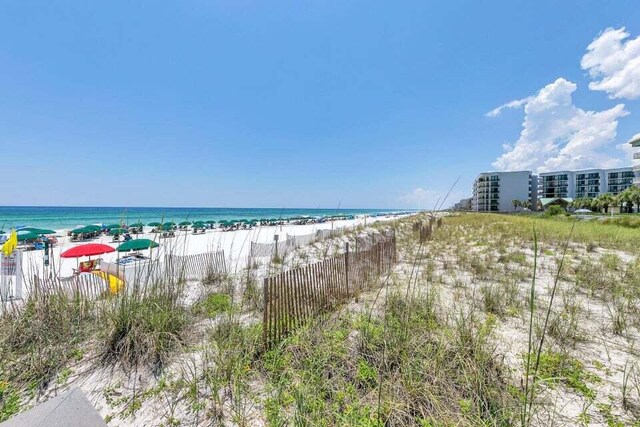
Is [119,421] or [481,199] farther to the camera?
[481,199]

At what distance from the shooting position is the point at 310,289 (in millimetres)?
4035

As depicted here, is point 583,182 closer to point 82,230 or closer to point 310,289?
point 310,289

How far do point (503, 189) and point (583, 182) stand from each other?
2357 centimetres

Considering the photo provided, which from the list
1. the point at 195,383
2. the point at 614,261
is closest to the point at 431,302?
the point at 195,383

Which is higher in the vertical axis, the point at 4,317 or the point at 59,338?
the point at 4,317

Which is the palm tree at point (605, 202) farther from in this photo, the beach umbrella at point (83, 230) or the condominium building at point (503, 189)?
the beach umbrella at point (83, 230)

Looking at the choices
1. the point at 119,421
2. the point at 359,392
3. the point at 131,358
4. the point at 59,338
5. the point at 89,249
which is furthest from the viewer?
the point at 89,249

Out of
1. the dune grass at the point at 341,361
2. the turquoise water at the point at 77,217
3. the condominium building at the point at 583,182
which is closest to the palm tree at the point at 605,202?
the condominium building at the point at 583,182

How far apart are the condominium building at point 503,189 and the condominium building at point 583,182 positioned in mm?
6782

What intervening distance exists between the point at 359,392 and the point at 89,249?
27.1ft

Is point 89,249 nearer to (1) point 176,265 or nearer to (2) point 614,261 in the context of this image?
(1) point 176,265

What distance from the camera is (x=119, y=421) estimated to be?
2332 mm

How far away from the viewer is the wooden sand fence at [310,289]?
332 centimetres

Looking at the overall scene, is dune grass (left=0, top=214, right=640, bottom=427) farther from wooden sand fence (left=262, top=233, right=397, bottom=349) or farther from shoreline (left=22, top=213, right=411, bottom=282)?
shoreline (left=22, top=213, right=411, bottom=282)
